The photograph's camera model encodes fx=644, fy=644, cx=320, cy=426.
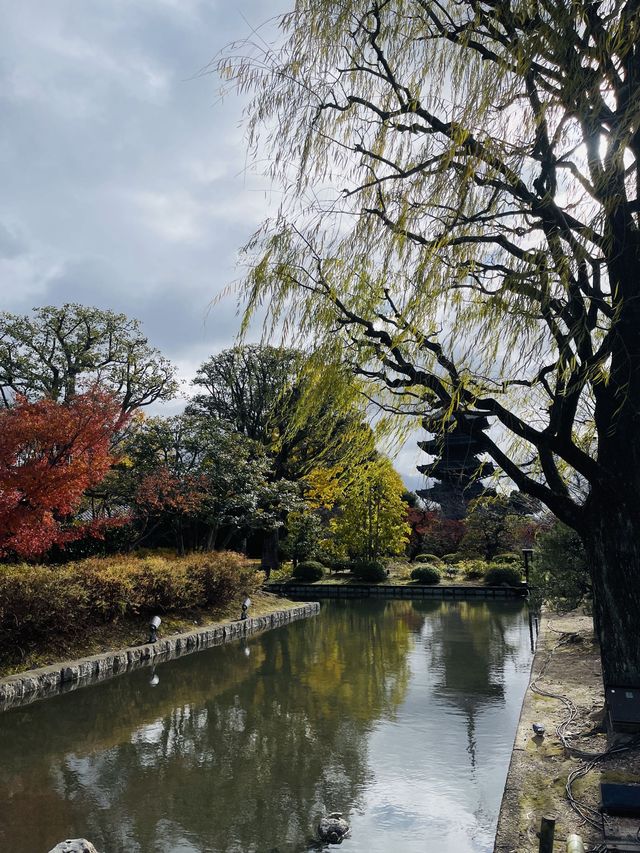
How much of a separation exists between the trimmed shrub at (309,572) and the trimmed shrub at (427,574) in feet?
10.5

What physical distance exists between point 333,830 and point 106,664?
5.65 metres

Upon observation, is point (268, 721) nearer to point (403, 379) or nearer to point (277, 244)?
point (403, 379)

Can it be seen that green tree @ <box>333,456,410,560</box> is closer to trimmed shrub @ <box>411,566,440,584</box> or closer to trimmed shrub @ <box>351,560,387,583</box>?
trimmed shrub @ <box>351,560,387,583</box>

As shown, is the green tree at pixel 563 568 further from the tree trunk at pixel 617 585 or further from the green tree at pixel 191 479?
the green tree at pixel 191 479

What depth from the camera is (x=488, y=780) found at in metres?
4.74

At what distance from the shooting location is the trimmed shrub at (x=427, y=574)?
20.6 m

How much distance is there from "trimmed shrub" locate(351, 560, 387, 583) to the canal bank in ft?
47.2

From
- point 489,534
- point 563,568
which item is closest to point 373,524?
point 489,534

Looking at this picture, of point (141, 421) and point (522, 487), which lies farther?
point (141, 421)

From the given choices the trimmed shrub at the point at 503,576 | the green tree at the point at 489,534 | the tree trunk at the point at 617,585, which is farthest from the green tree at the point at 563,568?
the green tree at the point at 489,534

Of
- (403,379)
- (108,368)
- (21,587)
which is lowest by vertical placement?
(21,587)

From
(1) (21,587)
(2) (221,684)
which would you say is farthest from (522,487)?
(1) (21,587)

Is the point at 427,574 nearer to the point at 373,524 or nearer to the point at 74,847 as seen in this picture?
the point at 373,524

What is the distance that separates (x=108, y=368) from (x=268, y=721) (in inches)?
535
